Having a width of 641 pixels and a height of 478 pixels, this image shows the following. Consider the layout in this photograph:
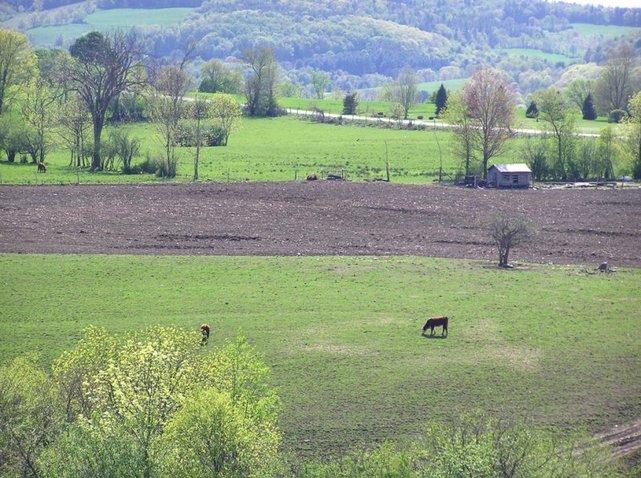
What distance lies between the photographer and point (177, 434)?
83.3 ft

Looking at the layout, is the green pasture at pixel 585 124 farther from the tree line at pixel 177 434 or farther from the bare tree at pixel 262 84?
the tree line at pixel 177 434

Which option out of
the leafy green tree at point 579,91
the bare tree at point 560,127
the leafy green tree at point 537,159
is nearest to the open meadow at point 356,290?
the leafy green tree at point 537,159

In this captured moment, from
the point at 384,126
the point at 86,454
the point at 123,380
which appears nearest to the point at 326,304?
the point at 123,380

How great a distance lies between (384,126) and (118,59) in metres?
36.6

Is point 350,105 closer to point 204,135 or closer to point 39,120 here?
point 204,135

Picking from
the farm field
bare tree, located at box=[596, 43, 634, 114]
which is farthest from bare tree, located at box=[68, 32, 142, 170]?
bare tree, located at box=[596, 43, 634, 114]

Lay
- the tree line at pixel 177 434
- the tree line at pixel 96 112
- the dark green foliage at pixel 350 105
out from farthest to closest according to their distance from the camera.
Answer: the dark green foliage at pixel 350 105
the tree line at pixel 96 112
the tree line at pixel 177 434

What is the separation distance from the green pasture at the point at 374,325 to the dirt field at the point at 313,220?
3.16 metres

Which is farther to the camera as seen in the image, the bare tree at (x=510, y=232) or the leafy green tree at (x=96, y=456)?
the bare tree at (x=510, y=232)

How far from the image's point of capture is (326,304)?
1741 inches

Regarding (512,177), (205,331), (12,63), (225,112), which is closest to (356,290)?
(205,331)

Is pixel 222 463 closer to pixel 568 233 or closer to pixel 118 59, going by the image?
pixel 568 233

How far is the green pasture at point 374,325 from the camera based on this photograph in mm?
33562

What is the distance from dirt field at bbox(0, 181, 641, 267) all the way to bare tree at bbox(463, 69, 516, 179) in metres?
8.65
